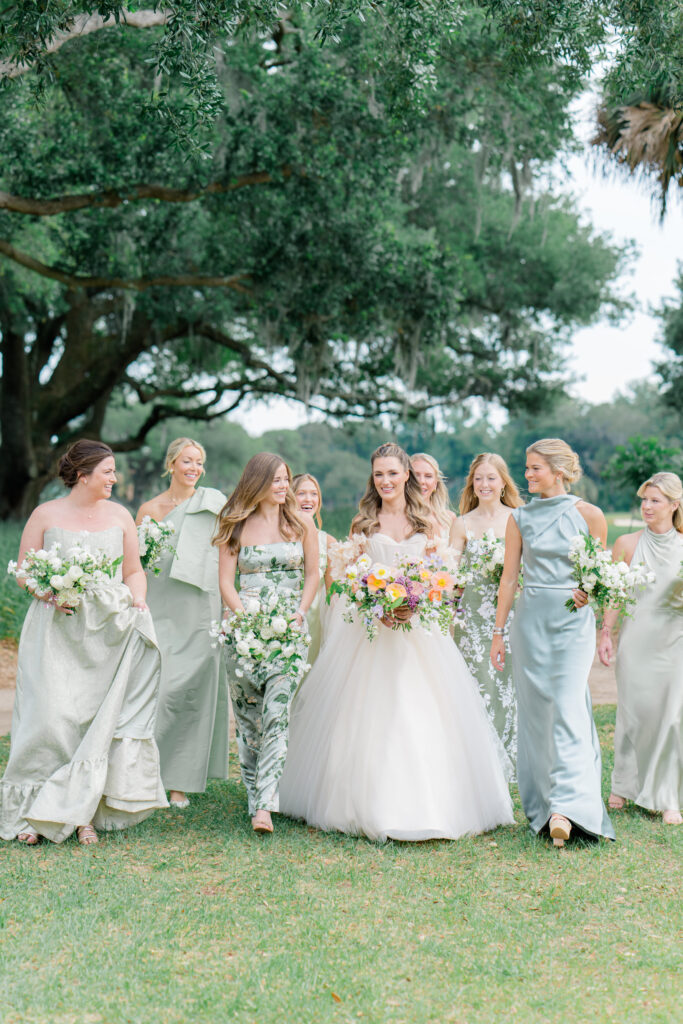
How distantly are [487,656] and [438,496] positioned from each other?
1245 mm

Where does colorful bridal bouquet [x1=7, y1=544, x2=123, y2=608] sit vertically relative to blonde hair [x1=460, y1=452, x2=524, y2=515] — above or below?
below

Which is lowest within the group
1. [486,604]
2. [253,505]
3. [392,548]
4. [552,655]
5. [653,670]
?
[653,670]

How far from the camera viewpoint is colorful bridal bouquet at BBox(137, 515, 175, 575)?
654 cm

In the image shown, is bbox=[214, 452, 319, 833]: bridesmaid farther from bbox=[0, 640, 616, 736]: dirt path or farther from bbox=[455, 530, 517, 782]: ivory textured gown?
bbox=[0, 640, 616, 736]: dirt path

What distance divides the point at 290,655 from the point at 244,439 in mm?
47983

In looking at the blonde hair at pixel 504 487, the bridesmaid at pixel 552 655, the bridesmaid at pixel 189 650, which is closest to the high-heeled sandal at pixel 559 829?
the bridesmaid at pixel 552 655

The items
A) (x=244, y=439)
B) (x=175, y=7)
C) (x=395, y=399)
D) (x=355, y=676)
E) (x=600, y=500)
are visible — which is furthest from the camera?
(x=600, y=500)

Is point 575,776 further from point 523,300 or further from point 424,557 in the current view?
point 523,300

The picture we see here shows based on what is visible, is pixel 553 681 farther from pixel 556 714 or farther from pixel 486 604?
pixel 486 604

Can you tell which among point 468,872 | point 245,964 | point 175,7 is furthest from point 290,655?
point 175,7

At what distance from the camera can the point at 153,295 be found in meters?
19.0

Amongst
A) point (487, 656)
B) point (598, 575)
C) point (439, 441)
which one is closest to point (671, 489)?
point (598, 575)

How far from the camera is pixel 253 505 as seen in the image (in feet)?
19.6

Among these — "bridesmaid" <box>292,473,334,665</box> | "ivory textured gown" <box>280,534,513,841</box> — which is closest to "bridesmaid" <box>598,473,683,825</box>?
"ivory textured gown" <box>280,534,513,841</box>
